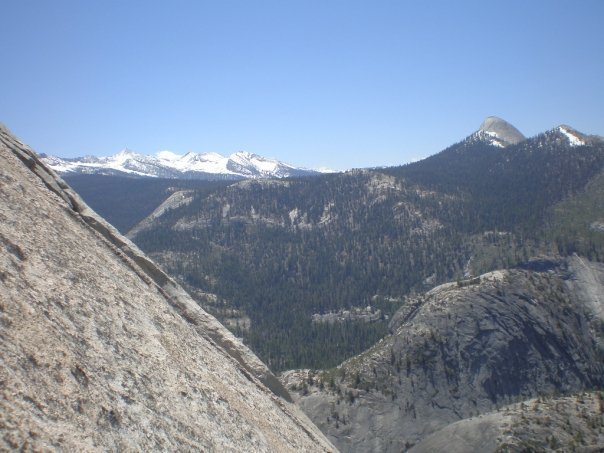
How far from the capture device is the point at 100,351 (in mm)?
10242

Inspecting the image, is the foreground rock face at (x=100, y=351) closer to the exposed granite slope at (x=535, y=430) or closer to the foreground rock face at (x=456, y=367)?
the exposed granite slope at (x=535, y=430)

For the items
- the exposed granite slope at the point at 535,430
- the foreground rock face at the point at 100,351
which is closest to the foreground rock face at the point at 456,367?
the exposed granite slope at the point at 535,430

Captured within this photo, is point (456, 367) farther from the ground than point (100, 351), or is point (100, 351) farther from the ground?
point (100, 351)

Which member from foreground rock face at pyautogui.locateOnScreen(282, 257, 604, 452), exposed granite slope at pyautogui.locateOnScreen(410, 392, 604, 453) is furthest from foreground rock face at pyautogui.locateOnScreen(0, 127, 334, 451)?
foreground rock face at pyautogui.locateOnScreen(282, 257, 604, 452)

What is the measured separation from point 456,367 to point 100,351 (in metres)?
77.2

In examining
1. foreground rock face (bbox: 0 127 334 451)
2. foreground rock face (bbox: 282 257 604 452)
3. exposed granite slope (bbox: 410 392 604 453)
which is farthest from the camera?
foreground rock face (bbox: 282 257 604 452)

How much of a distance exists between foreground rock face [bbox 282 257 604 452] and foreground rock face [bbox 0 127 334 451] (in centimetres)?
5805

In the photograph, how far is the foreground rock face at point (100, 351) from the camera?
820 centimetres

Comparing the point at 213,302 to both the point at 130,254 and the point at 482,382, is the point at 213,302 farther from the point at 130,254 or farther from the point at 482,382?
the point at 130,254

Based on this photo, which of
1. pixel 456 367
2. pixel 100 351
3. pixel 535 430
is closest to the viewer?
pixel 100 351

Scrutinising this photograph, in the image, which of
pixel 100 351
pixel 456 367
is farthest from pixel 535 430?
pixel 100 351

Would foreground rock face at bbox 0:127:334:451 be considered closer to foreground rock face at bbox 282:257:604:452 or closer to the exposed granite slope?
the exposed granite slope

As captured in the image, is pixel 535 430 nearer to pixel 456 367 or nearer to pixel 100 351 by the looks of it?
pixel 456 367

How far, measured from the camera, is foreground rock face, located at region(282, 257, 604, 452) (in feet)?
234
